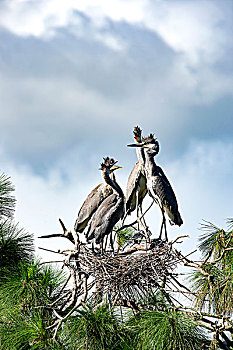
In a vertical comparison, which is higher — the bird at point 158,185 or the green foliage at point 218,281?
the bird at point 158,185

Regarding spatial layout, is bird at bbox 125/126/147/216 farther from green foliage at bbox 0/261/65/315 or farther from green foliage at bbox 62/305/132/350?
green foliage at bbox 62/305/132/350

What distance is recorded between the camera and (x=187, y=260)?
268cm

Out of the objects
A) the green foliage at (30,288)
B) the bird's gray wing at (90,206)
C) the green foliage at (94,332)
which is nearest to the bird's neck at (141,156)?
the bird's gray wing at (90,206)

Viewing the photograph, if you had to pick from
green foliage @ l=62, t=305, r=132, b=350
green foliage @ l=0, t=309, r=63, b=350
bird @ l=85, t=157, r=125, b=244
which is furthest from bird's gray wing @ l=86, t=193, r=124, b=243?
green foliage @ l=62, t=305, r=132, b=350

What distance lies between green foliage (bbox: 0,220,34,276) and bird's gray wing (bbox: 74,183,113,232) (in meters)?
0.43

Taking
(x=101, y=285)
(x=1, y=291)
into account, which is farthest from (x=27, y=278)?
(x=101, y=285)

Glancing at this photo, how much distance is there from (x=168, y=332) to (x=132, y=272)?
0.51m

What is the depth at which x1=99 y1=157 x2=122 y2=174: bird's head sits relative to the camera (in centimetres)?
312

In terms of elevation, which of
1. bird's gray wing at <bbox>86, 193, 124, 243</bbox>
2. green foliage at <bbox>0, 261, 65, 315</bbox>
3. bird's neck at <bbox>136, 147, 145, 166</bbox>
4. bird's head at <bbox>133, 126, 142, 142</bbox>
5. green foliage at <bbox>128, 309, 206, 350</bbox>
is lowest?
green foliage at <bbox>128, 309, 206, 350</bbox>

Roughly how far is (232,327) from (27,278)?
1.06 meters

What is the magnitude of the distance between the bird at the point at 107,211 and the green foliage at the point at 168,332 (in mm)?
728

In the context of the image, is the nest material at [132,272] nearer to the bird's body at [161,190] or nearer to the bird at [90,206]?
the bird's body at [161,190]

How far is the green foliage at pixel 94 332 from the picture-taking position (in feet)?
7.59

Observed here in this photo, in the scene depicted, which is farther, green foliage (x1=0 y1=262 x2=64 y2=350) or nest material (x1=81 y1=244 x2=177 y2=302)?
nest material (x1=81 y1=244 x2=177 y2=302)
